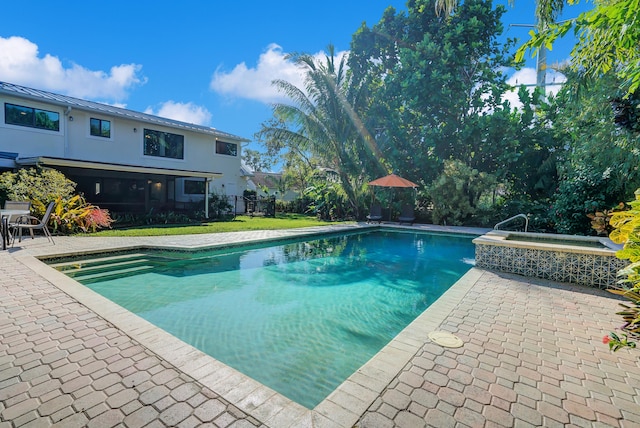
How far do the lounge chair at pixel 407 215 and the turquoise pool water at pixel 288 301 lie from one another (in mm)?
6938

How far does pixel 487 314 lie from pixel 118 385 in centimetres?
441

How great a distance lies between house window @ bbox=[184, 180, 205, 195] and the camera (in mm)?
20781

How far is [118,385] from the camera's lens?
2.50 meters

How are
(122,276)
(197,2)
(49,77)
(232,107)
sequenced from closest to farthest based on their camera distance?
1. (122,276)
2. (197,2)
3. (49,77)
4. (232,107)

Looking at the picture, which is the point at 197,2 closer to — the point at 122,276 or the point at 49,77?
the point at 122,276

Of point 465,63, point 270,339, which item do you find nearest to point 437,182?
point 465,63

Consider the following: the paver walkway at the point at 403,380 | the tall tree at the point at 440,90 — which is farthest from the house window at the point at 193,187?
the paver walkway at the point at 403,380

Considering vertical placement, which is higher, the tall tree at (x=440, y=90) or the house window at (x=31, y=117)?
the tall tree at (x=440, y=90)

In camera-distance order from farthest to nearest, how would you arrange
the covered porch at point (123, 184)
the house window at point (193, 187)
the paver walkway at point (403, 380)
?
A: 1. the house window at point (193, 187)
2. the covered porch at point (123, 184)
3. the paver walkway at point (403, 380)

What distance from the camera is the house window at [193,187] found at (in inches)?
818

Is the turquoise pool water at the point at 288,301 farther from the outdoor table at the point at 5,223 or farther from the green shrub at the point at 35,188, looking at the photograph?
the green shrub at the point at 35,188

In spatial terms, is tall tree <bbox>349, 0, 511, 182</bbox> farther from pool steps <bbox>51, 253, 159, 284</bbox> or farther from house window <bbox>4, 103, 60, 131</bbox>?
house window <bbox>4, 103, 60, 131</bbox>

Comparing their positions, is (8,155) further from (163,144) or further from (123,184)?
(163,144)

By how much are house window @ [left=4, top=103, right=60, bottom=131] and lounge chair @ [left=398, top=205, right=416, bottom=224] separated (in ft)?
58.7
